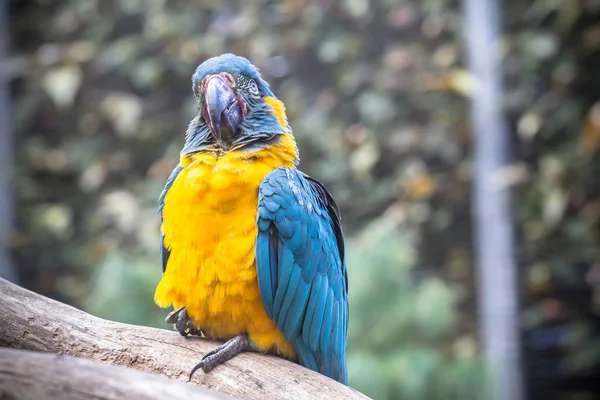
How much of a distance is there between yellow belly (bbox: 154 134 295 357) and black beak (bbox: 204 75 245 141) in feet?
0.20

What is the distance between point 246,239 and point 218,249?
6cm

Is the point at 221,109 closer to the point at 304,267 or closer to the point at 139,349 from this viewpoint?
the point at 304,267

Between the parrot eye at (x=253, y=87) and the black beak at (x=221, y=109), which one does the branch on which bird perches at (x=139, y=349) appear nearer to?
the black beak at (x=221, y=109)

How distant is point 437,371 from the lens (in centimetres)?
194

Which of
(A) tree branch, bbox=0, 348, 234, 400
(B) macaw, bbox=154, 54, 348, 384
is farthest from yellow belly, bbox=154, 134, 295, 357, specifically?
(A) tree branch, bbox=0, 348, 234, 400

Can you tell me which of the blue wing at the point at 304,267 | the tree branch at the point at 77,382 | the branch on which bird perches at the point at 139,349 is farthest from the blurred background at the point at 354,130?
the tree branch at the point at 77,382

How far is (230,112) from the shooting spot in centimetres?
131

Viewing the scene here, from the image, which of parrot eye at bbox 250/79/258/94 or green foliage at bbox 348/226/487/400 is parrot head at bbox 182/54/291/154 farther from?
green foliage at bbox 348/226/487/400

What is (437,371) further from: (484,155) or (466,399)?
(484,155)

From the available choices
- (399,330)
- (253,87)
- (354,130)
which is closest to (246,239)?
(253,87)

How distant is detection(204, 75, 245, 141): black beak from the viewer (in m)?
1.27

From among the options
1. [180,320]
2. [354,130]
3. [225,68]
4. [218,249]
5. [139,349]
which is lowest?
[139,349]

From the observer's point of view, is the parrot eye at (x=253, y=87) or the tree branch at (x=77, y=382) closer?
the tree branch at (x=77, y=382)

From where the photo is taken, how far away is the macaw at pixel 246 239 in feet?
4.08
